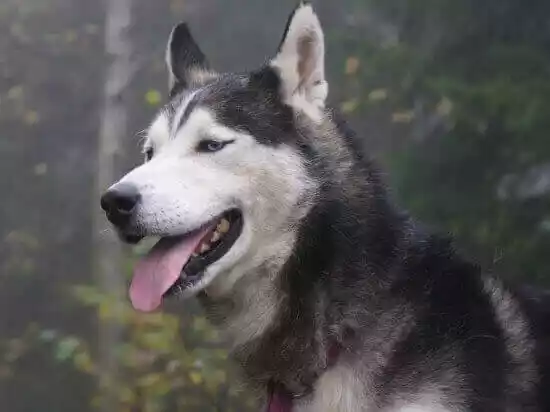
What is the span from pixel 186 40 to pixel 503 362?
1.50m

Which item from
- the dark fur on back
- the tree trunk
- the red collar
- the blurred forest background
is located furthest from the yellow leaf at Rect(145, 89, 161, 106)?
the red collar

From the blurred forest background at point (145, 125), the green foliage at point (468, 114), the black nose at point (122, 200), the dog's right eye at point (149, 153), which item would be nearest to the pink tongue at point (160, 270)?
the black nose at point (122, 200)

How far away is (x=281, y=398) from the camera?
2252mm

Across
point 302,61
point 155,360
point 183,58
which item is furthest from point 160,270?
point 155,360

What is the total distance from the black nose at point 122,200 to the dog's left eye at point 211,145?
28 cm

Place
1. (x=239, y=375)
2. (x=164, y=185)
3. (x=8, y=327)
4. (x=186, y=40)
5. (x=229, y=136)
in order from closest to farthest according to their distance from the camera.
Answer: (x=164, y=185) < (x=229, y=136) < (x=239, y=375) < (x=186, y=40) < (x=8, y=327)

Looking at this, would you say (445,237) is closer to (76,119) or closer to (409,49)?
(409,49)

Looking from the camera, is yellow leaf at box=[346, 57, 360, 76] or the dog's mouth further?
yellow leaf at box=[346, 57, 360, 76]

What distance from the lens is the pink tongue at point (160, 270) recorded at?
2.19 metres

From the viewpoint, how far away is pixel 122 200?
2105mm

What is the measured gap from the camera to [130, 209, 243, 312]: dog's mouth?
219cm

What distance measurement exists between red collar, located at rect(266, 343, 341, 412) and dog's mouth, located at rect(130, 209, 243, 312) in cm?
39

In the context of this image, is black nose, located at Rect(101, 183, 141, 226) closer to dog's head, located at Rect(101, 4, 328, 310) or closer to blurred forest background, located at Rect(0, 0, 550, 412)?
dog's head, located at Rect(101, 4, 328, 310)

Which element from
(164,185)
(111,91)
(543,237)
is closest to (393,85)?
(543,237)
